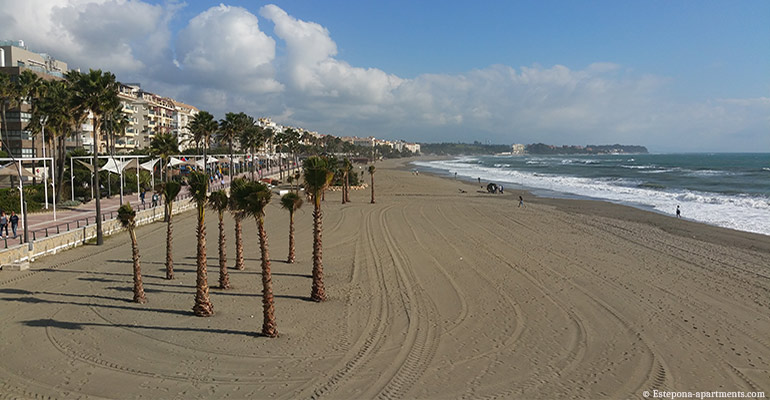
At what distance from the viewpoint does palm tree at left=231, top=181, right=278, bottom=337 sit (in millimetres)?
11242

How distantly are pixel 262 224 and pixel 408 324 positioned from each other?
15.1 ft

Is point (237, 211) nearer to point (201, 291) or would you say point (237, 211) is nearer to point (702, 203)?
point (201, 291)

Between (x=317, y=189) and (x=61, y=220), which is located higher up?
(x=317, y=189)

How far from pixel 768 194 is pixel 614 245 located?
35.5 metres

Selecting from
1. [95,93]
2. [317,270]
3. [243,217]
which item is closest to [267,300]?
[243,217]

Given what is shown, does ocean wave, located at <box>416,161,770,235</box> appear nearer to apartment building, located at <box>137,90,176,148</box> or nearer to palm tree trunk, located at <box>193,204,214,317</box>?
palm tree trunk, located at <box>193,204,214,317</box>

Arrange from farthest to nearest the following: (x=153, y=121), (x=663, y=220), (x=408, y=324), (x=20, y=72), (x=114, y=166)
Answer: (x=153, y=121), (x=20, y=72), (x=114, y=166), (x=663, y=220), (x=408, y=324)

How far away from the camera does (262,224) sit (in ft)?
39.8

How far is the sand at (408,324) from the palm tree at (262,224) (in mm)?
448

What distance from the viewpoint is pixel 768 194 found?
4703cm

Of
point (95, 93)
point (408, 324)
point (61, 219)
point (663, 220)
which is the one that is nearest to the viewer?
point (408, 324)

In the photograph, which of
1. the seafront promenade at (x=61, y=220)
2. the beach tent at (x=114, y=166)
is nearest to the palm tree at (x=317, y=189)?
the seafront promenade at (x=61, y=220)

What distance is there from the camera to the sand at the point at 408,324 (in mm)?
9492

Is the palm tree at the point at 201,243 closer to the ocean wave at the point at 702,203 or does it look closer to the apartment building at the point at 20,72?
the ocean wave at the point at 702,203
